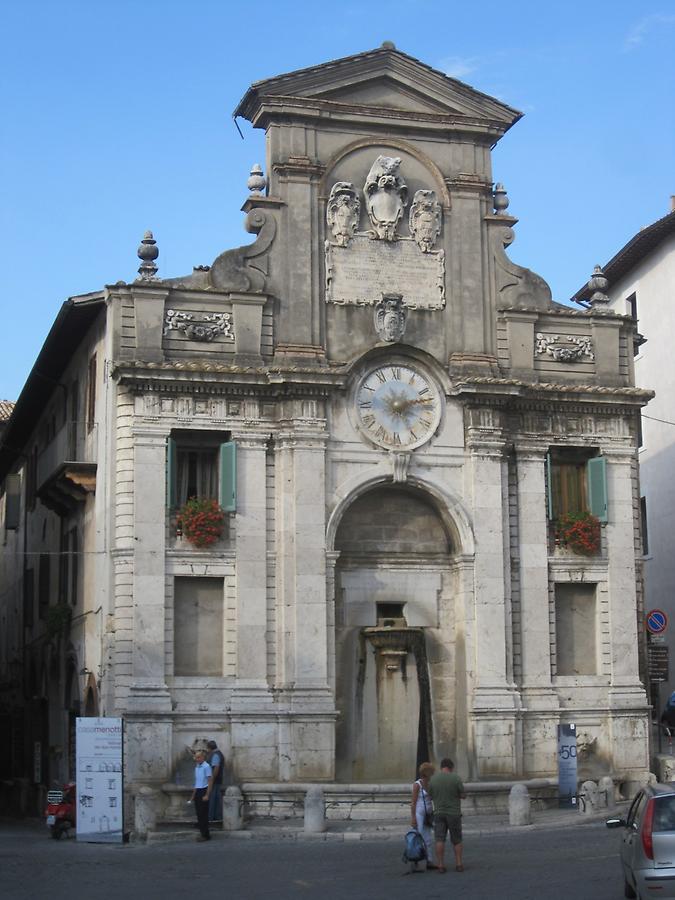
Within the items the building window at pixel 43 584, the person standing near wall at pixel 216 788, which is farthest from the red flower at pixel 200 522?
the building window at pixel 43 584

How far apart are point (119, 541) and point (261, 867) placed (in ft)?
32.2

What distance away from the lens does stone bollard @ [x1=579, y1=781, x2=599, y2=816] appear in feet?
103

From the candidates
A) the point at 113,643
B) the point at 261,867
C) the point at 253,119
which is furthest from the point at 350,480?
the point at 261,867

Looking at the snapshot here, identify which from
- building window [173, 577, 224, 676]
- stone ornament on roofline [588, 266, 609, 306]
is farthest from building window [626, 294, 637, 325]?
building window [173, 577, 224, 676]

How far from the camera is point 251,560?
3328 centimetres

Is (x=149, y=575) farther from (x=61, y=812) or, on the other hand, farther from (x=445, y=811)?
(x=445, y=811)

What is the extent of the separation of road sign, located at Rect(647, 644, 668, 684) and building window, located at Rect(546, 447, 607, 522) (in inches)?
125

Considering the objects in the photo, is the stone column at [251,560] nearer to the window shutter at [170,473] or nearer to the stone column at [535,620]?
the window shutter at [170,473]

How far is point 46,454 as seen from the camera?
44.1 m

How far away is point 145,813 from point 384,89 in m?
16.8

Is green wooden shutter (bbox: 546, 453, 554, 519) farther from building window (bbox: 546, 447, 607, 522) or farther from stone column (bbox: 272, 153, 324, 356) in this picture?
stone column (bbox: 272, 153, 324, 356)

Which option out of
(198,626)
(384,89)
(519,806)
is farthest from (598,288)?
(519,806)

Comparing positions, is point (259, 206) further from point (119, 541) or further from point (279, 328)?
point (119, 541)

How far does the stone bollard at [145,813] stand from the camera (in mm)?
29703
